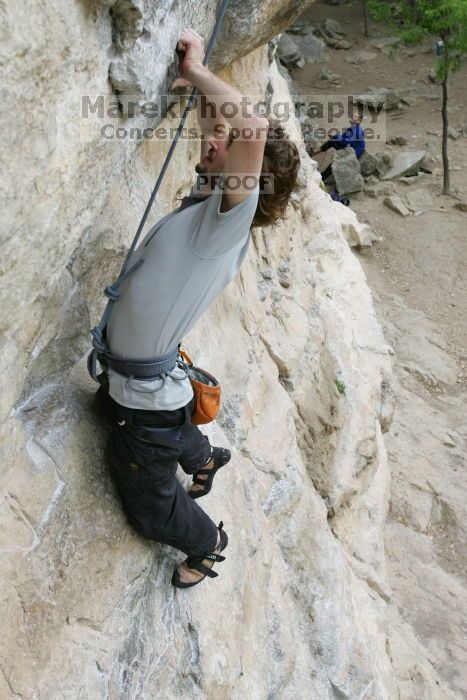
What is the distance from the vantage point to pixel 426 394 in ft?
29.5

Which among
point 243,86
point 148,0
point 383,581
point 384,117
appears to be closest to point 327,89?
point 384,117

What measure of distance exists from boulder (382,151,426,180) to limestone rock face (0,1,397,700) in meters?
8.23

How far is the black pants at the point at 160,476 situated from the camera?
2467 mm

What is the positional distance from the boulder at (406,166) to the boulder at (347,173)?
901mm

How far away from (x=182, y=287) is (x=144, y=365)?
338 millimetres

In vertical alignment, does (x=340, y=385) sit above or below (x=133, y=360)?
below

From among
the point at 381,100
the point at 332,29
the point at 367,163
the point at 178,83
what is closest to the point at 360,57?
the point at 332,29

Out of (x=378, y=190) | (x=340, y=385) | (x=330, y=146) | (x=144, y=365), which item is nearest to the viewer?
(x=144, y=365)

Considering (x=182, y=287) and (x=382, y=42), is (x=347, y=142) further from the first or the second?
(x=182, y=287)

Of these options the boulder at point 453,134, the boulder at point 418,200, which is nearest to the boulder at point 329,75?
the boulder at point 453,134

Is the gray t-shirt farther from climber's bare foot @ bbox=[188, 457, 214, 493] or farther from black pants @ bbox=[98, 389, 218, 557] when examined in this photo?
climber's bare foot @ bbox=[188, 457, 214, 493]

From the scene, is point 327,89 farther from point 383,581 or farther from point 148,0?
point 148,0

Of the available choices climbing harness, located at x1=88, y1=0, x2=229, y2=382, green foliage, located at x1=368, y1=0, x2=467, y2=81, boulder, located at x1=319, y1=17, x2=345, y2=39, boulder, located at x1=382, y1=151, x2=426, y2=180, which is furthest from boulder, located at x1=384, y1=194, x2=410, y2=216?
climbing harness, located at x1=88, y1=0, x2=229, y2=382

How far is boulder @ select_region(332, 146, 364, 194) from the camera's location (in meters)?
12.5
